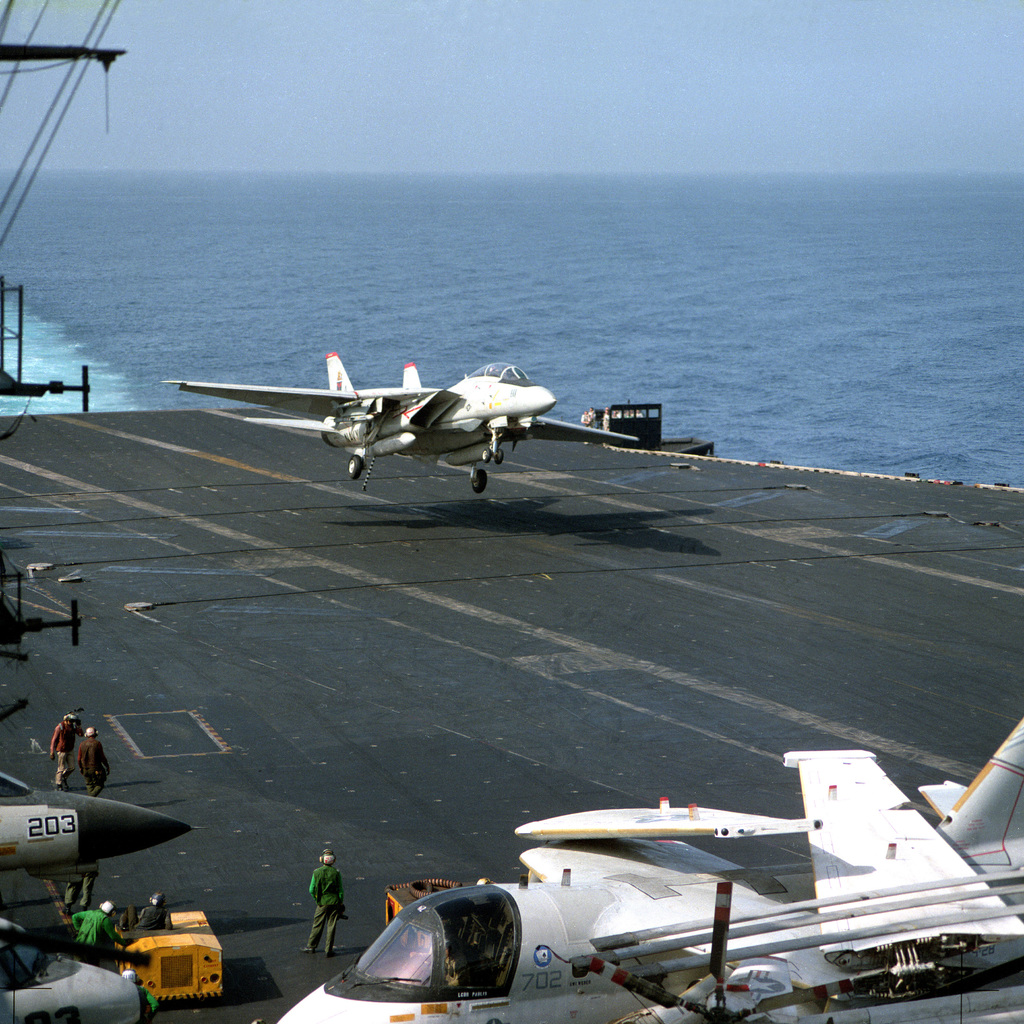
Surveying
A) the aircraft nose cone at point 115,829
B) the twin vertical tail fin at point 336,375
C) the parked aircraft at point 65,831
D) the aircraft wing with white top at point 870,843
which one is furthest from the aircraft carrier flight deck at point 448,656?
the twin vertical tail fin at point 336,375

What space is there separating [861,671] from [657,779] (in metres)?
8.88

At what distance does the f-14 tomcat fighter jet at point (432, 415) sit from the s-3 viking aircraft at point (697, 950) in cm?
2624

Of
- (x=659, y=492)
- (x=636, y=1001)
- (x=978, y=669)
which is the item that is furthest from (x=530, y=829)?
(x=659, y=492)

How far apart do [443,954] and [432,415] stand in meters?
30.9

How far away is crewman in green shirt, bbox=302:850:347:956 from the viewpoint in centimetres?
1597

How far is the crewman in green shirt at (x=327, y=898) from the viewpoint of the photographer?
1597cm

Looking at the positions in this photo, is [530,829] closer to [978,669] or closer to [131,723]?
[131,723]

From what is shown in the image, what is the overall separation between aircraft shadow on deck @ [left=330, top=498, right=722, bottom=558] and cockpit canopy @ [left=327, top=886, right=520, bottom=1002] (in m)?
28.8

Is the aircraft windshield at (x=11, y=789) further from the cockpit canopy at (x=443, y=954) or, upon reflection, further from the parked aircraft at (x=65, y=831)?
the cockpit canopy at (x=443, y=954)

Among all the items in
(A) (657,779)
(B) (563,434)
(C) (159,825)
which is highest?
(B) (563,434)

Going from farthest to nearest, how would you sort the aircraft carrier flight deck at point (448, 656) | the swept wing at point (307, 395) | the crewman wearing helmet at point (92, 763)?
the swept wing at point (307, 395) → the crewman wearing helmet at point (92, 763) → the aircraft carrier flight deck at point (448, 656)

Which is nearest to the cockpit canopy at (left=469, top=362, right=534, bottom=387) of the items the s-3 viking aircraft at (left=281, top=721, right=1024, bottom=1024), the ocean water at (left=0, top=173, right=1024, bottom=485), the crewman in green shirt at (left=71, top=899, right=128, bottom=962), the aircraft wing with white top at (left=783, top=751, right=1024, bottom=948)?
the aircraft wing with white top at (left=783, top=751, right=1024, bottom=948)

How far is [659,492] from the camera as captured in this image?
50375mm

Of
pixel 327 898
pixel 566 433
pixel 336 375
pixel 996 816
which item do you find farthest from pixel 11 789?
pixel 336 375
